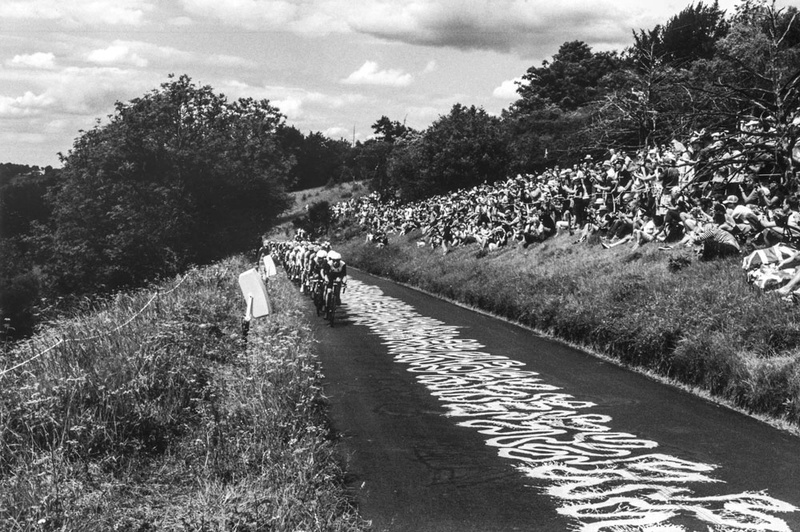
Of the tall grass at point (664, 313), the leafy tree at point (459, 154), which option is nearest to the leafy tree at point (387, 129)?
the leafy tree at point (459, 154)

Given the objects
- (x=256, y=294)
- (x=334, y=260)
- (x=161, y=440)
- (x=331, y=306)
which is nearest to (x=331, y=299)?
(x=331, y=306)

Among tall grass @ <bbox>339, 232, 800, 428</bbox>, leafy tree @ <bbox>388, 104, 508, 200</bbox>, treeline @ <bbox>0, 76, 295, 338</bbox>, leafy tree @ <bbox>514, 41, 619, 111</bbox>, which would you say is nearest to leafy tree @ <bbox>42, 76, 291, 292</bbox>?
treeline @ <bbox>0, 76, 295, 338</bbox>

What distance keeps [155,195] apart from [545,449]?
175ft

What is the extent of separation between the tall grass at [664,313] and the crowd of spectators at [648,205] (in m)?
0.85

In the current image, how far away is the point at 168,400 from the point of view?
9.86m

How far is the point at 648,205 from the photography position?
23.4 meters

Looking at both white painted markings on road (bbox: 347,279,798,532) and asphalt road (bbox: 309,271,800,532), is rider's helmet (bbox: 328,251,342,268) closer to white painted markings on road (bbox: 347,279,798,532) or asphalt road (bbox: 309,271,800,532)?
asphalt road (bbox: 309,271,800,532)

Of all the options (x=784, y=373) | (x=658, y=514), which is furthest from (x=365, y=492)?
(x=784, y=373)

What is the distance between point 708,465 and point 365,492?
3612 millimetres

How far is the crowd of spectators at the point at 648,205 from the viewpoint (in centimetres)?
1712

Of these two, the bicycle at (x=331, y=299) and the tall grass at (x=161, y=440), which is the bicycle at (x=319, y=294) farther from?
the tall grass at (x=161, y=440)

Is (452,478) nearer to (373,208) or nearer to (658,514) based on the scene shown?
(658,514)

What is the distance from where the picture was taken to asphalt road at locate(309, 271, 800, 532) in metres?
7.24

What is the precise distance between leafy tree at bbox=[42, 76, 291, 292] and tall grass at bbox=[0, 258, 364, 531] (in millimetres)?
45278
